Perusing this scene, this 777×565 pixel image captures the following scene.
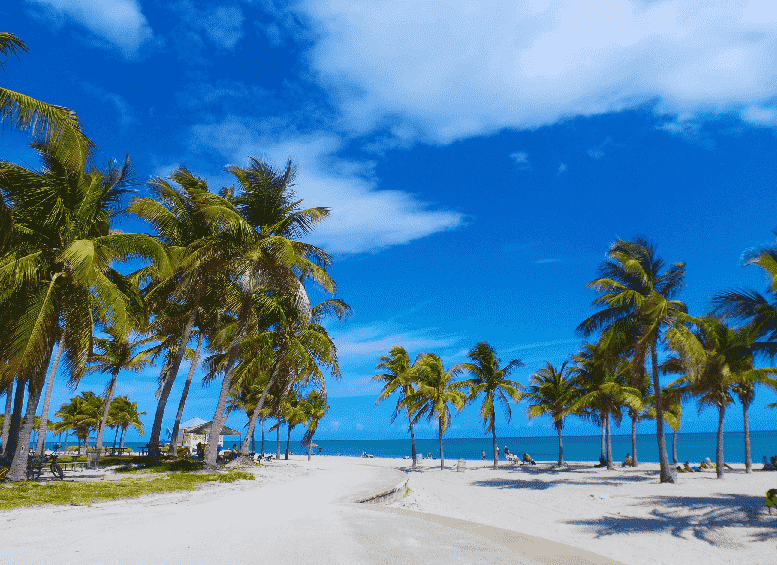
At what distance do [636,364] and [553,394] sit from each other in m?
11.0

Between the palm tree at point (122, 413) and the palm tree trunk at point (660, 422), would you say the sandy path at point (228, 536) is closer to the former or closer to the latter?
the palm tree trunk at point (660, 422)

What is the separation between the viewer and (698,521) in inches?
458

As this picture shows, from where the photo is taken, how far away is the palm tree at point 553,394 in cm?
3136

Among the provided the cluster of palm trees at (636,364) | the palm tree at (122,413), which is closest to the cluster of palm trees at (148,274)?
the cluster of palm trees at (636,364)

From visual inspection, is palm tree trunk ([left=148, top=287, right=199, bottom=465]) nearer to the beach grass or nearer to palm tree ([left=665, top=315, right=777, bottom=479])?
the beach grass

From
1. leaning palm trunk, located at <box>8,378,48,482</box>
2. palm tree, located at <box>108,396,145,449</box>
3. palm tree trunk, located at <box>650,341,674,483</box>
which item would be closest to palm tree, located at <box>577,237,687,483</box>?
palm tree trunk, located at <box>650,341,674,483</box>

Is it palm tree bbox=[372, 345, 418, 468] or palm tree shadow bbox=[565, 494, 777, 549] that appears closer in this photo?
palm tree shadow bbox=[565, 494, 777, 549]

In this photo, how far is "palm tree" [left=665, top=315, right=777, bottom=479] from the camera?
768 inches

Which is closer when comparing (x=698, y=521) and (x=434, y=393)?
(x=698, y=521)

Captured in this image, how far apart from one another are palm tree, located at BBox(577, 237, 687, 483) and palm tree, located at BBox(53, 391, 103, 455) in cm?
4667

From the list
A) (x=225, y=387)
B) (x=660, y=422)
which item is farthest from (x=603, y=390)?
(x=225, y=387)

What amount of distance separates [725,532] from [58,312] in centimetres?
1776

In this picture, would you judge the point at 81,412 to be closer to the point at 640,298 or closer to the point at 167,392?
the point at 167,392

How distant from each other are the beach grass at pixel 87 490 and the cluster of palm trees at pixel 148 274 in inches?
74.8
